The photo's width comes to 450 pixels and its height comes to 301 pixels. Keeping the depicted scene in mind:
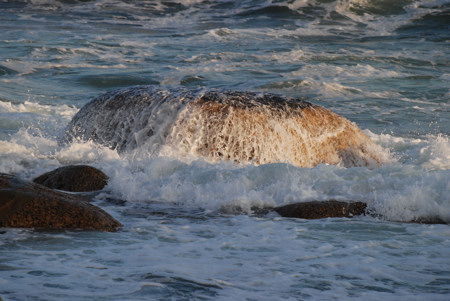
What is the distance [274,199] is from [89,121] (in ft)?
10.5

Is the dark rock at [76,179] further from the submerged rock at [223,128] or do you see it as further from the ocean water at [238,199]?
the submerged rock at [223,128]

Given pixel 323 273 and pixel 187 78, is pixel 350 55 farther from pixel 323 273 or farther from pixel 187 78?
pixel 323 273

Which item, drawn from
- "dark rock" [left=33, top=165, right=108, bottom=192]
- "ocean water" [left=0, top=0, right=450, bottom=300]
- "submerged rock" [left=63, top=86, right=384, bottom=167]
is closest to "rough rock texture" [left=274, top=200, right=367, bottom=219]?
"ocean water" [left=0, top=0, right=450, bottom=300]

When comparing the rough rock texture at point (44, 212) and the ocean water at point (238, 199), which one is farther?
the rough rock texture at point (44, 212)

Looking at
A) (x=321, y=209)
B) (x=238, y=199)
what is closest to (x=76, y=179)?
(x=238, y=199)

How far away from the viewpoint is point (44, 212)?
226 inches

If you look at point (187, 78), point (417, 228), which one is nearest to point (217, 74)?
point (187, 78)

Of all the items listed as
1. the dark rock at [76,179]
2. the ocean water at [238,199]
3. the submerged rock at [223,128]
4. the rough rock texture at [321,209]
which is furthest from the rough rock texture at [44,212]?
the submerged rock at [223,128]

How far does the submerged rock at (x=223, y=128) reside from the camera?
26.8 feet

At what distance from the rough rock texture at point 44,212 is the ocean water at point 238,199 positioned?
0.16 metres

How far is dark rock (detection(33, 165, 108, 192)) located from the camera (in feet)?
24.1

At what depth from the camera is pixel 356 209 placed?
6.58 meters

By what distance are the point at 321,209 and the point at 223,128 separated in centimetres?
207

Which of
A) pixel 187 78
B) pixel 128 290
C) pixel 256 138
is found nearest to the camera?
pixel 128 290
